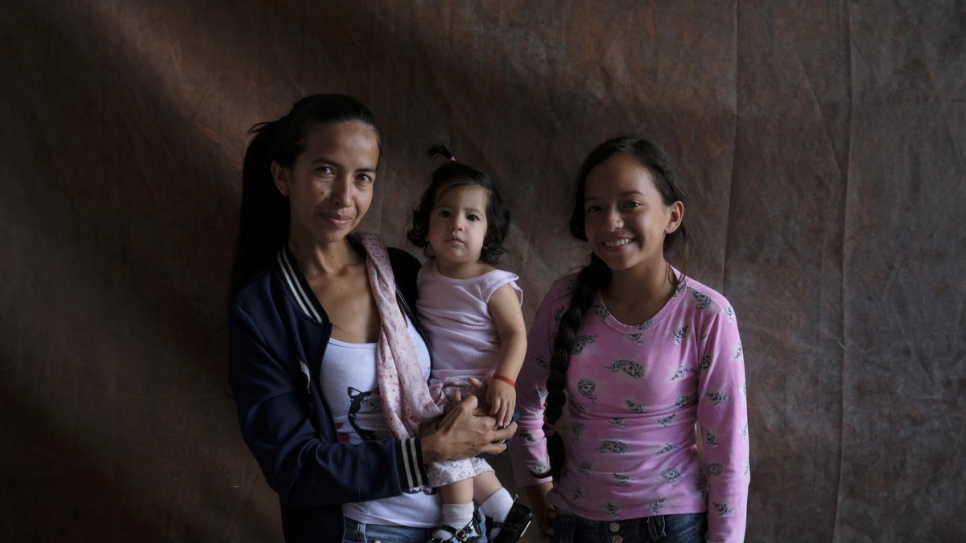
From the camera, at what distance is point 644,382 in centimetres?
183

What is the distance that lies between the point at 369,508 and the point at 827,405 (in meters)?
1.60

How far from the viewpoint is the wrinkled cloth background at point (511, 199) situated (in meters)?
2.40

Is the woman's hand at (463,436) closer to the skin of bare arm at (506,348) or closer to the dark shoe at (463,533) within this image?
the skin of bare arm at (506,348)

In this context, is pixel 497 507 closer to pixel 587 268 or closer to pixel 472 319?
pixel 472 319

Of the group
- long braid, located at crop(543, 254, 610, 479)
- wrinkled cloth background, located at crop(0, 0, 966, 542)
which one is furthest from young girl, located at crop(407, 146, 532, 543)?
wrinkled cloth background, located at crop(0, 0, 966, 542)

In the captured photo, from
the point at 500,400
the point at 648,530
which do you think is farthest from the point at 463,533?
the point at 648,530

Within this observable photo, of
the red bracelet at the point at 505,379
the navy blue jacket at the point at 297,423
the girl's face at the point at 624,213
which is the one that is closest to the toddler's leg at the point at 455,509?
the navy blue jacket at the point at 297,423

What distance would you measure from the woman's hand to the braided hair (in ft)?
0.75

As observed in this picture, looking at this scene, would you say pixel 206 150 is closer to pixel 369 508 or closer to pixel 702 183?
pixel 369 508

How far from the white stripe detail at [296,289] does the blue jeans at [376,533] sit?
463mm

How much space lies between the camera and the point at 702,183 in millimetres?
2535

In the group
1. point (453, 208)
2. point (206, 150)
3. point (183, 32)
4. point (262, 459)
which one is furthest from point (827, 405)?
point (183, 32)

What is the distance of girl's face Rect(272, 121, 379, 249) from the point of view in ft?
5.78

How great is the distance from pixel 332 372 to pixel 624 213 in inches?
30.0
